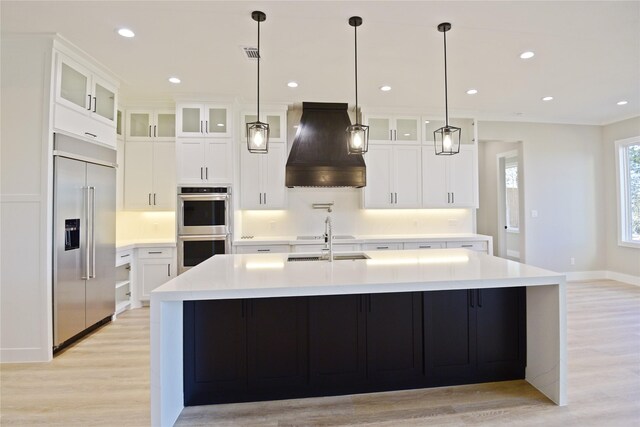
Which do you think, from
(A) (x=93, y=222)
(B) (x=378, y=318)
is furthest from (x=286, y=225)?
(B) (x=378, y=318)

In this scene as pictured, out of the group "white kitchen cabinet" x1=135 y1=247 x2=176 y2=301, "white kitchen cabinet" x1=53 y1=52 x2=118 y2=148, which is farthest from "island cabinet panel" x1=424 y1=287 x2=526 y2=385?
"white kitchen cabinet" x1=53 y1=52 x2=118 y2=148

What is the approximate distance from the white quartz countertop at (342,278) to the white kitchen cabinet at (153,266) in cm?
199

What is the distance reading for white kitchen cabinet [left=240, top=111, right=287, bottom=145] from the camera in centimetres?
453

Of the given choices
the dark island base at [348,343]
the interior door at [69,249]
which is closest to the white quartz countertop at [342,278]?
the dark island base at [348,343]

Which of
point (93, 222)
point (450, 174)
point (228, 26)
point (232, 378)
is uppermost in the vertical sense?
point (228, 26)

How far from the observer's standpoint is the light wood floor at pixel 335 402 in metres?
1.94

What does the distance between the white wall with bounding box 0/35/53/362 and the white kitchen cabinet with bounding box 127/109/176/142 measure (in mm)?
1622

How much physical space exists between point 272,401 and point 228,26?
9.66 feet

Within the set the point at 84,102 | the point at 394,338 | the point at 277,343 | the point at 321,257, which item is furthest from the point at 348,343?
the point at 84,102

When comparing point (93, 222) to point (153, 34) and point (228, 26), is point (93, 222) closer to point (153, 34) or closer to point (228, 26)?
point (153, 34)

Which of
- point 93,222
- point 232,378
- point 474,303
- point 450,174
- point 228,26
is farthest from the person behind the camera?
point 450,174

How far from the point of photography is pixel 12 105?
2.73 m

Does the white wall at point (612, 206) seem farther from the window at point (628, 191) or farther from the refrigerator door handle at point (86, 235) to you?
the refrigerator door handle at point (86, 235)

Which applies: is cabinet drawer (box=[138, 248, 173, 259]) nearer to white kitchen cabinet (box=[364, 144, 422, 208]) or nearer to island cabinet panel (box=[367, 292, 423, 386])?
white kitchen cabinet (box=[364, 144, 422, 208])
